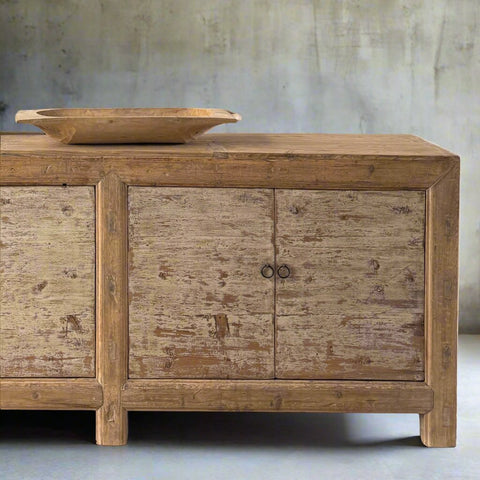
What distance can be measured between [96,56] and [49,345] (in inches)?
57.7

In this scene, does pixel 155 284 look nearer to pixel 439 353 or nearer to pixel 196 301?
pixel 196 301

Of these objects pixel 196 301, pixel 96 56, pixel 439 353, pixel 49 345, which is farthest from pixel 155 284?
pixel 96 56

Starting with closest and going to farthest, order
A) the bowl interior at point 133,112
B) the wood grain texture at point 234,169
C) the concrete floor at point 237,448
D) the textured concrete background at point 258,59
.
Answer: the concrete floor at point 237,448
the wood grain texture at point 234,169
the bowl interior at point 133,112
the textured concrete background at point 258,59

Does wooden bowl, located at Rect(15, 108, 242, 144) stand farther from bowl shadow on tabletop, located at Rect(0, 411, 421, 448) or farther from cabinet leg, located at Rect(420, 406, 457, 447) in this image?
cabinet leg, located at Rect(420, 406, 457, 447)

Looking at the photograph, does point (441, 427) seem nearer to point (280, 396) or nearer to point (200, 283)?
point (280, 396)

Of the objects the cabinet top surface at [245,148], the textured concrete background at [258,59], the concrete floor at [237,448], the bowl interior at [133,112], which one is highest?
the textured concrete background at [258,59]

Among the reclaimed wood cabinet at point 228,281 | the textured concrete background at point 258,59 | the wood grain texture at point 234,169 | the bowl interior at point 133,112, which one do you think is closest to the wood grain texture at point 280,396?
the reclaimed wood cabinet at point 228,281

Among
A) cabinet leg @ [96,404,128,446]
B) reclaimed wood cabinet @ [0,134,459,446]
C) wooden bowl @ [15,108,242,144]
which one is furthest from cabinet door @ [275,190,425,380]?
cabinet leg @ [96,404,128,446]

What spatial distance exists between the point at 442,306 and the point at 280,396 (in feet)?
1.65

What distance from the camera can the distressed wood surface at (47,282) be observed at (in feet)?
8.34

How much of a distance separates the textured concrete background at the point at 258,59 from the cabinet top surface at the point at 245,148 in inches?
27.7

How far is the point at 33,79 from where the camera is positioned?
3664 millimetres

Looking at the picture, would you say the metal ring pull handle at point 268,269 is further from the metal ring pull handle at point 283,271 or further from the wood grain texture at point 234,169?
the wood grain texture at point 234,169

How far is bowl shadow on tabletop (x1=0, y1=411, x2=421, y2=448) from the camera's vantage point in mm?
2631
